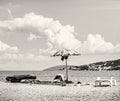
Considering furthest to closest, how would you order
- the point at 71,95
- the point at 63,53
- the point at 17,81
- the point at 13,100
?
the point at 17,81 → the point at 63,53 → the point at 71,95 → the point at 13,100

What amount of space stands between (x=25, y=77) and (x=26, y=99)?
151ft

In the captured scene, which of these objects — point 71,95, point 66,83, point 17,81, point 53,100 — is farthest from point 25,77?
point 53,100

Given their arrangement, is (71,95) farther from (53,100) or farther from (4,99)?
(4,99)

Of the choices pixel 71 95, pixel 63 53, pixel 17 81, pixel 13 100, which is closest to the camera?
pixel 13 100

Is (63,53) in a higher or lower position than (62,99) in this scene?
higher

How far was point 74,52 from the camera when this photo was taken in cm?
6800

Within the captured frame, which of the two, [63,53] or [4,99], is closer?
[4,99]

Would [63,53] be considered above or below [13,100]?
above

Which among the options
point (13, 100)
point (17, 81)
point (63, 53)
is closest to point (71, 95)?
point (13, 100)

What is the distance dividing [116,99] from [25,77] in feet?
160

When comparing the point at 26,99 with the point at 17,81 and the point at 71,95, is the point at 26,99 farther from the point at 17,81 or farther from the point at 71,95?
the point at 17,81

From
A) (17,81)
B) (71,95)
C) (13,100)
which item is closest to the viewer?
(13,100)

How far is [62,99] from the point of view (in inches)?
1715

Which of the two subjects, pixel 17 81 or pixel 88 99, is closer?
pixel 88 99
